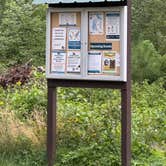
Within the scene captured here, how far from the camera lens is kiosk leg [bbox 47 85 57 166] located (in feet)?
26.4

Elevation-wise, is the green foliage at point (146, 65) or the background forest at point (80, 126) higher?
the green foliage at point (146, 65)

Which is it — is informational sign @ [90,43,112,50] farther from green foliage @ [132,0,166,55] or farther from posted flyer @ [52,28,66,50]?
green foliage @ [132,0,166,55]

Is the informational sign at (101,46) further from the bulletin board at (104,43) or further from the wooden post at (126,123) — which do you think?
the wooden post at (126,123)

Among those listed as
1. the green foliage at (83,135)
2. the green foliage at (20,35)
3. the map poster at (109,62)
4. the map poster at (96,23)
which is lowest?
the green foliage at (83,135)

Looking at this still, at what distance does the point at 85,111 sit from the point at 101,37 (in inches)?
80.9

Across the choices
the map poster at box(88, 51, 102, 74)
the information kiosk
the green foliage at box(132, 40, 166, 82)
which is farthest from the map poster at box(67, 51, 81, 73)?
the green foliage at box(132, 40, 166, 82)

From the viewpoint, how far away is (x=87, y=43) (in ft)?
25.4

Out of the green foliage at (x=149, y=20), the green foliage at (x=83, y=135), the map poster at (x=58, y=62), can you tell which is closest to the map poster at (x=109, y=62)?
the map poster at (x=58, y=62)

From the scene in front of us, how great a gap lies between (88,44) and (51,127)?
1.26 meters

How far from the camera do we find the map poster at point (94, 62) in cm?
767

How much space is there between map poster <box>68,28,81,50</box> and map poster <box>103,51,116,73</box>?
1.33 ft

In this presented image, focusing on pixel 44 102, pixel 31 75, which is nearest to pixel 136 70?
pixel 31 75

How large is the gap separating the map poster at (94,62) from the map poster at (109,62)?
72 mm

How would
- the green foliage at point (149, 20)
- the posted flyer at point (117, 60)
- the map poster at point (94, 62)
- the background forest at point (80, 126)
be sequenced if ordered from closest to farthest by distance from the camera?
the posted flyer at point (117, 60) < the map poster at point (94, 62) < the background forest at point (80, 126) < the green foliage at point (149, 20)
